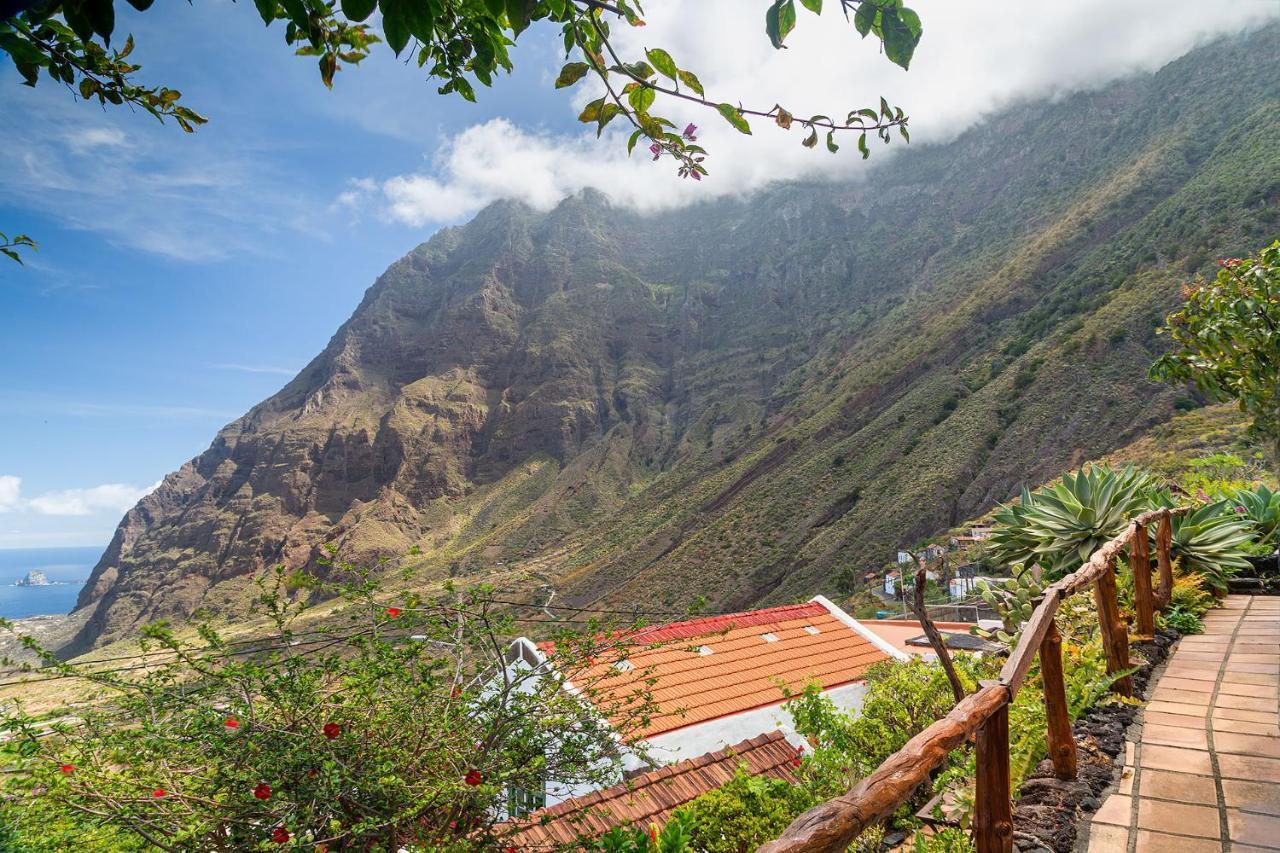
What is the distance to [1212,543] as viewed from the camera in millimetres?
5707

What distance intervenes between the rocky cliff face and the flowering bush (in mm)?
8541

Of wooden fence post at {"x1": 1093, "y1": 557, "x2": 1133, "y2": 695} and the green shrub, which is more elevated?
wooden fence post at {"x1": 1093, "y1": 557, "x2": 1133, "y2": 695}

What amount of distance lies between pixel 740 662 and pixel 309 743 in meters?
7.41

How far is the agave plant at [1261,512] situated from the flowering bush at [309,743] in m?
6.71

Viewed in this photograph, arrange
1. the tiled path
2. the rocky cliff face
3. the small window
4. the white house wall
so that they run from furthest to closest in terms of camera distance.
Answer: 1. the rocky cliff face
2. the white house wall
3. the small window
4. the tiled path

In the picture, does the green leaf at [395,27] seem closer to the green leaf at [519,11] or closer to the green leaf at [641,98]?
the green leaf at [519,11]

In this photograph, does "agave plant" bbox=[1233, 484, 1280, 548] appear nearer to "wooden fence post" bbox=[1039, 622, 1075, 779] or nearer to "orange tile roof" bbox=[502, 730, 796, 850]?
"orange tile roof" bbox=[502, 730, 796, 850]

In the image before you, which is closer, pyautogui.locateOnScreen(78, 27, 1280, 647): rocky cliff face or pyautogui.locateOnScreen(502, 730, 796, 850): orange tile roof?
pyautogui.locateOnScreen(502, 730, 796, 850): orange tile roof

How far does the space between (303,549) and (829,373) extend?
79582 mm

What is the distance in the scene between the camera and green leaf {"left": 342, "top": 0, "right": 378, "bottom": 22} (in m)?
1.07

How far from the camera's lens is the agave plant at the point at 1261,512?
6297mm

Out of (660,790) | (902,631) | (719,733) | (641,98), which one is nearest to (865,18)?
(641,98)

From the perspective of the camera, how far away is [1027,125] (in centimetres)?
9038

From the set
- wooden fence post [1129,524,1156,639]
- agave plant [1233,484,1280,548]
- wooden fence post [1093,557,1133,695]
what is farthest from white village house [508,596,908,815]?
agave plant [1233,484,1280,548]
